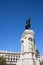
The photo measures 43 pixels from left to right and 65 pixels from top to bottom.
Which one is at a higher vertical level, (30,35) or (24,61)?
Result: (30,35)

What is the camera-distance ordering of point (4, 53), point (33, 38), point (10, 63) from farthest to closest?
point (4, 53) < point (10, 63) < point (33, 38)

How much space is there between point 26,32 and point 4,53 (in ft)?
178

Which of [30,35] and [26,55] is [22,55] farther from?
[30,35]

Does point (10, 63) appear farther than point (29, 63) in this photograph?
Yes

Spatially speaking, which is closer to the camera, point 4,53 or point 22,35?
point 22,35

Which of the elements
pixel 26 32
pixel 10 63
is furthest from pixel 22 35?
pixel 10 63

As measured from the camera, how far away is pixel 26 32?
41.7 meters

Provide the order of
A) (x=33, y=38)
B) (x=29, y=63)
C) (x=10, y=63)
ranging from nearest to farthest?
(x=29, y=63)
(x=33, y=38)
(x=10, y=63)

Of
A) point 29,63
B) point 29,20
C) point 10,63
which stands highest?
point 29,20

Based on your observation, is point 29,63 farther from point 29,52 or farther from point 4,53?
point 4,53

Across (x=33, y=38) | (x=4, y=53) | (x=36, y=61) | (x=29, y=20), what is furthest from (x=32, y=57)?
(x=4, y=53)

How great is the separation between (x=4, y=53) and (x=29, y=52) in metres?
56.3

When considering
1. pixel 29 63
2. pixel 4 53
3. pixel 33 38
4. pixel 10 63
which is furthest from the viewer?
pixel 4 53

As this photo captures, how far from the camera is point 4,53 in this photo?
9419 centimetres
